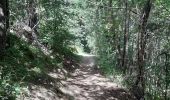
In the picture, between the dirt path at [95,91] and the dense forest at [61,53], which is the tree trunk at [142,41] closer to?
the dense forest at [61,53]

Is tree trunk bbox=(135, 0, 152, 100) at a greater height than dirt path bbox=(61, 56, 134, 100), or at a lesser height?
greater

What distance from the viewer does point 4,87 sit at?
6242 millimetres

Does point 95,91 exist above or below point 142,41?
below

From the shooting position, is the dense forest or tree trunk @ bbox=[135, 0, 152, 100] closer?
the dense forest

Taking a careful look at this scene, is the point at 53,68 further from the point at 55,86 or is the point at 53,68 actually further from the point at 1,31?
the point at 1,31

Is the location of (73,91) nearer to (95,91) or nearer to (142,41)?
(95,91)

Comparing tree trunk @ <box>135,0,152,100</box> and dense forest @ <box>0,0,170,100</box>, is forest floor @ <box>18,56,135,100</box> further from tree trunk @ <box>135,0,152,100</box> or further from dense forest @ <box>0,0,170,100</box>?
tree trunk @ <box>135,0,152,100</box>

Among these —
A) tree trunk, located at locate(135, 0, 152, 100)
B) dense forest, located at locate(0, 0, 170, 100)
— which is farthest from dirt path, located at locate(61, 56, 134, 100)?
tree trunk, located at locate(135, 0, 152, 100)

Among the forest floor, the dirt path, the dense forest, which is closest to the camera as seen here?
the forest floor

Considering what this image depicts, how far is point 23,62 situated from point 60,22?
22.6 ft

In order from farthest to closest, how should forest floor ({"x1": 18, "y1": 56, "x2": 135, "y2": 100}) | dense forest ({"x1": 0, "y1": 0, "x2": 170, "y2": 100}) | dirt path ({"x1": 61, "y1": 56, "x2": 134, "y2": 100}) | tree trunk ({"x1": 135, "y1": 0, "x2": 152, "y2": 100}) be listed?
tree trunk ({"x1": 135, "y1": 0, "x2": 152, "y2": 100})
dirt path ({"x1": 61, "y1": 56, "x2": 134, "y2": 100})
dense forest ({"x1": 0, "y1": 0, "x2": 170, "y2": 100})
forest floor ({"x1": 18, "y1": 56, "x2": 135, "y2": 100})

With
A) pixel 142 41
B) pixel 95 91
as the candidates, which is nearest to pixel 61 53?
pixel 95 91

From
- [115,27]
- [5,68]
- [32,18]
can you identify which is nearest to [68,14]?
[32,18]

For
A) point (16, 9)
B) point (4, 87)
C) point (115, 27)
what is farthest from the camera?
point (115, 27)
